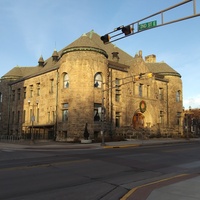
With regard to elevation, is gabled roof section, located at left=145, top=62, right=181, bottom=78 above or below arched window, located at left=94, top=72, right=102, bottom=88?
above

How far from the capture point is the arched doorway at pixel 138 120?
148ft

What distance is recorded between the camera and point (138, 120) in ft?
151

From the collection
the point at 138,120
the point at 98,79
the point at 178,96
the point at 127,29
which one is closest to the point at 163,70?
the point at 178,96

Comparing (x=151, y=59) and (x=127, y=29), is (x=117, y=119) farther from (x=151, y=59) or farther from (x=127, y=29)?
(x=127, y=29)

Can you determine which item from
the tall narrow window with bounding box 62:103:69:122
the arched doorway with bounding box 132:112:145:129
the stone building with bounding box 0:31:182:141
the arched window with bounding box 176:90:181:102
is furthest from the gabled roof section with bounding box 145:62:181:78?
the tall narrow window with bounding box 62:103:69:122

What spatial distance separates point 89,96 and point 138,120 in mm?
13558

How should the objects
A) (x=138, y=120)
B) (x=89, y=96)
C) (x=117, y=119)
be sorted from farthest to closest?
1. (x=138, y=120)
2. (x=117, y=119)
3. (x=89, y=96)

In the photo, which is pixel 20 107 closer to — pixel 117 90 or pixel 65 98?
pixel 65 98

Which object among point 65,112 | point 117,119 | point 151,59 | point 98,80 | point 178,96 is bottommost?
point 117,119

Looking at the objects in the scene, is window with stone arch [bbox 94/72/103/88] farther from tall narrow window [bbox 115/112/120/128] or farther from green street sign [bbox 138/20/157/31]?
green street sign [bbox 138/20/157/31]

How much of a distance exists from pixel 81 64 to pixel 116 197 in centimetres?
3023

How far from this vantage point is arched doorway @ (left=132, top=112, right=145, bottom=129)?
45.1m

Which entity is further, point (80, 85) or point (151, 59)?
point (151, 59)

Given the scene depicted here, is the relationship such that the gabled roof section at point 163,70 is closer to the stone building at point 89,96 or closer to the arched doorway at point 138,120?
the stone building at point 89,96
